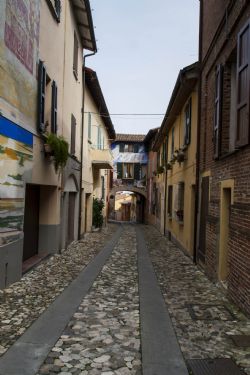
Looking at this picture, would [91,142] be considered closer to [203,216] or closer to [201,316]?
[203,216]

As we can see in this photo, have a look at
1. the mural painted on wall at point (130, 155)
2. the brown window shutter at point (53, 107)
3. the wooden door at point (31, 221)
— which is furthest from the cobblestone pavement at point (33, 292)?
the mural painted on wall at point (130, 155)

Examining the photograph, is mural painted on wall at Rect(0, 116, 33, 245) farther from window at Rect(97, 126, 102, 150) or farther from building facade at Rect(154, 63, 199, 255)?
window at Rect(97, 126, 102, 150)

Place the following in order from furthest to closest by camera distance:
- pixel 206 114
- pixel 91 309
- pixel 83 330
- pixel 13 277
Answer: pixel 206 114, pixel 13 277, pixel 91 309, pixel 83 330

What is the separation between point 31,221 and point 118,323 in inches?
207

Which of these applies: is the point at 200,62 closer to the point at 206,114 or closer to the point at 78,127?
the point at 206,114

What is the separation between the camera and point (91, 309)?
5.95 meters

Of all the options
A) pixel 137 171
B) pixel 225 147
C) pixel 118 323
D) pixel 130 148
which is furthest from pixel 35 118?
pixel 130 148

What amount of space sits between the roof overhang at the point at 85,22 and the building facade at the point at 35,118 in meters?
0.04

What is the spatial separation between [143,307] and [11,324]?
6.45ft

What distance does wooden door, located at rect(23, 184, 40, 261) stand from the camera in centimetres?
949

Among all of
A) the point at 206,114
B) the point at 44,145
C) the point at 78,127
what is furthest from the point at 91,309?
the point at 78,127

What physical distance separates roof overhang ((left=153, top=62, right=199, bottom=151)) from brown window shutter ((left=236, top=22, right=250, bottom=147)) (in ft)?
15.0

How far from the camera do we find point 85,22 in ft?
44.5

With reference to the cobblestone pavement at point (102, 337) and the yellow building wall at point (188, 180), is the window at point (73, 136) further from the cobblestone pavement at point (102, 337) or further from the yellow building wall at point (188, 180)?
the cobblestone pavement at point (102, 337)
